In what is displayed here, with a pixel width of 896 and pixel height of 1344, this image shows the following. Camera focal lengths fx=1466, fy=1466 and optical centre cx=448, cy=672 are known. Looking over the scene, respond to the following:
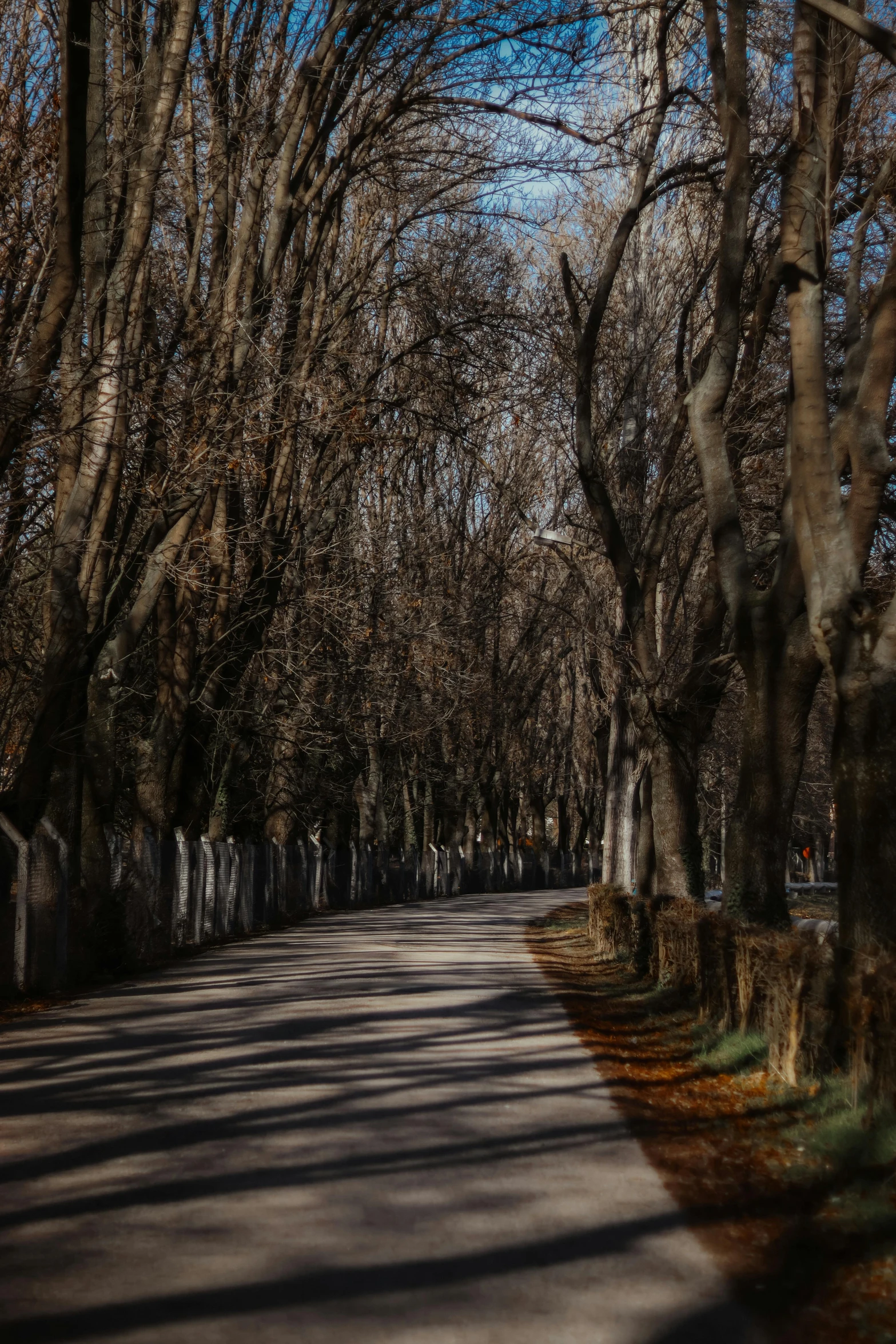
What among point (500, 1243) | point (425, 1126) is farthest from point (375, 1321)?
point (425, 1126)

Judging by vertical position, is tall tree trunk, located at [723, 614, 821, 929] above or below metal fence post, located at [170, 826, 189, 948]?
above

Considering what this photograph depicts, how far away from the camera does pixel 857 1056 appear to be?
7484 mm

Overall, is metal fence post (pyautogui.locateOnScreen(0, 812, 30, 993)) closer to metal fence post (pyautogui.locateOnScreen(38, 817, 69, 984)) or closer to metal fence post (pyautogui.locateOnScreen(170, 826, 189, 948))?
metal fence post (pyautogui.locateOnScreen(38, 817, 69, 984))

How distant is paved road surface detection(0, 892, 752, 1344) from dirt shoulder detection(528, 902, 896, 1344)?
20 cm

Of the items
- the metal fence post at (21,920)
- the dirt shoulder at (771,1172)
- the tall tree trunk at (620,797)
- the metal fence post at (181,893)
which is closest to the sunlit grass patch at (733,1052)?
the dirt shoulder at (771,1172)

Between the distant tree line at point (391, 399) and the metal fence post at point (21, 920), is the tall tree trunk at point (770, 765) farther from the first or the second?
the metal fence post at point (21, 920)

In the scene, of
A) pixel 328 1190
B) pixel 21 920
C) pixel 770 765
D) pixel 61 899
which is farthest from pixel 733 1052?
pixel 61 899

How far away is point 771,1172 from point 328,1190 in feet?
7.30

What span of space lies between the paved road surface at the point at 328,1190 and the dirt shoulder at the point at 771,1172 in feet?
0.66

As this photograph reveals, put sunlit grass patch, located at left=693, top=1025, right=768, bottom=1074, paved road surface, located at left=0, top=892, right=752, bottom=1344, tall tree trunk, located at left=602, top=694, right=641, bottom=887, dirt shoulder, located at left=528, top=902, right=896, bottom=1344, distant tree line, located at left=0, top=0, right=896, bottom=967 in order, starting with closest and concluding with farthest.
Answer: paved road surface, located at left=0, top=892, right=752, bottom=1344 < dirt shoulder, located at left=528, top=902, right=896, bottom=1344 < sunlit grass patch, located at left=693, top=1025, right=768, bottom=1074 < distant tree line, located at left=0, top=0, right=896, bottom=967 < tall tree trunk, located at left=602, top=694, right=641, bottom=887

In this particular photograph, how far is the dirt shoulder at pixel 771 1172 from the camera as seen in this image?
5109 mm

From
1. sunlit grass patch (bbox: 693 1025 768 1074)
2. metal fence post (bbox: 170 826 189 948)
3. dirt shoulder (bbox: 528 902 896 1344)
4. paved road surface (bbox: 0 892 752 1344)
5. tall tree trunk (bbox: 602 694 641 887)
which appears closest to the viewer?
paved road surface (bbox: 0 892 752 1344)

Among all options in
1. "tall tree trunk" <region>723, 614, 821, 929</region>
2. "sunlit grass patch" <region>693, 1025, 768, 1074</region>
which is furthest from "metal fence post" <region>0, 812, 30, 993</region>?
"tall tree trunk" <region>723, 614, 821, 929</region>

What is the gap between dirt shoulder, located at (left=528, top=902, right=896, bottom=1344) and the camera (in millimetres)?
5109
